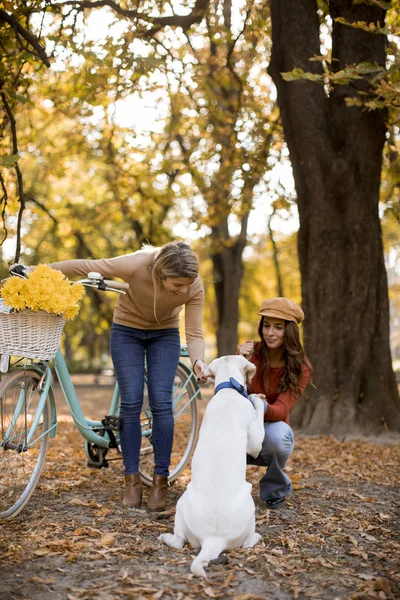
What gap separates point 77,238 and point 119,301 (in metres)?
14.0

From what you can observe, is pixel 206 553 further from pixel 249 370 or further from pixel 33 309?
pixel 33 309

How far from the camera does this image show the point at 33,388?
418 cm

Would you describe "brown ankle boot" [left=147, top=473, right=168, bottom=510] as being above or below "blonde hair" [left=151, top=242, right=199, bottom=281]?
below

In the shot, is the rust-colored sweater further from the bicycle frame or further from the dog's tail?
the dog's tail

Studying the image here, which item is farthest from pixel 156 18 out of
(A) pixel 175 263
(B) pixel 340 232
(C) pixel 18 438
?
(C) pixel 18 438

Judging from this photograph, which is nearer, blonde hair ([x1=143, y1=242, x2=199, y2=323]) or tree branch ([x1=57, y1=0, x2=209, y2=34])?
blonde hair ([x1=143, y1=242, x2=199, y2=323])

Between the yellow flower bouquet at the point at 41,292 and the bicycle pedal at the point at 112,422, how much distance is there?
1.02 metres

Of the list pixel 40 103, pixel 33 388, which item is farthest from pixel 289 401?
pixel 40 103

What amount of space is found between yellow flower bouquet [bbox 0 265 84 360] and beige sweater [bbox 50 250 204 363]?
0.36m

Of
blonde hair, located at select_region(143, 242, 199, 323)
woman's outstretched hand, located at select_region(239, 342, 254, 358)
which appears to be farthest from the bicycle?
woman's outstretched hand, located at select_region(239, 342, 254, 358)

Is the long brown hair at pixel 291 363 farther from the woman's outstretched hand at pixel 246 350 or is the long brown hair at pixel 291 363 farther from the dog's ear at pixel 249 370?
the dog's ear at pixel 249 370

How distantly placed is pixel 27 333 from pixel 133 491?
1.43 m

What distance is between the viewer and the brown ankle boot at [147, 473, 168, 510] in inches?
173

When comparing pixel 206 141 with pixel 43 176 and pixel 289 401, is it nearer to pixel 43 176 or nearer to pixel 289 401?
pixel 43 176
